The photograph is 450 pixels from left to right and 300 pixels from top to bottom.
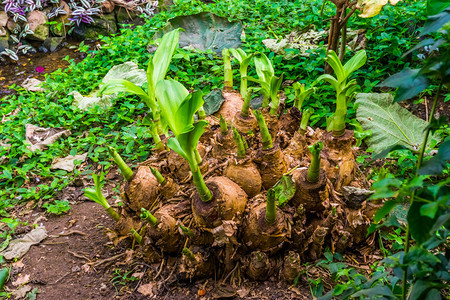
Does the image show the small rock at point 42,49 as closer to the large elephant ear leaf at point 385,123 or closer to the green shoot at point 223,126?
the green shoot at point 223,126

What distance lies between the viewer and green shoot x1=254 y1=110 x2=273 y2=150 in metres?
1.38

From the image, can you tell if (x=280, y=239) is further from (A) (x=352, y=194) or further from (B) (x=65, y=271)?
(B) (x=65, y=271)

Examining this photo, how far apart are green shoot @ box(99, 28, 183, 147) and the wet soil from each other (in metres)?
2.36

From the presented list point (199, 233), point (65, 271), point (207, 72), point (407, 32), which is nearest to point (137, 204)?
point (199, 233)

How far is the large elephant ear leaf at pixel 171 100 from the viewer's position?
1.26 metres

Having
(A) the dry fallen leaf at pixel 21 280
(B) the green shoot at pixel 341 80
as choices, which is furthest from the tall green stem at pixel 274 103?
(A) the dry fallen leaf at pixel 21 280

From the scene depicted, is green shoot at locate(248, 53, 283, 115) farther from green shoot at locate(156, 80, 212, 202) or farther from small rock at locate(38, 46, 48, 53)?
small rock at locate(38, 46, 48, 53)

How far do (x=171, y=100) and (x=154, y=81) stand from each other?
0.41 metres

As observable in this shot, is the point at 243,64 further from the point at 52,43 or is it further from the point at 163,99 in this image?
the point at 52,43

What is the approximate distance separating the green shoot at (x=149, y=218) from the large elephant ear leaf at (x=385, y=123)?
1.05 m

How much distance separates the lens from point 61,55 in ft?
12.8

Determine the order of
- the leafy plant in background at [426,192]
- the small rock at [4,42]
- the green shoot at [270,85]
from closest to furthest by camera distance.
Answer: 1. the leafy plant in background at [426,192]
2. the green shoot at [270,85]
3. the small rock at [4,42]

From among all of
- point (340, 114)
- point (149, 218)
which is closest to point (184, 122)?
point (149, 218)

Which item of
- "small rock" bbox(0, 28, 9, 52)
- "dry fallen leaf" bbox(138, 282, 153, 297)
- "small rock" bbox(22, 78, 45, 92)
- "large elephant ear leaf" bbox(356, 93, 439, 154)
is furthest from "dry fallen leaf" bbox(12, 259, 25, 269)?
"small rock" bbox(0, 28, 9, 52)
